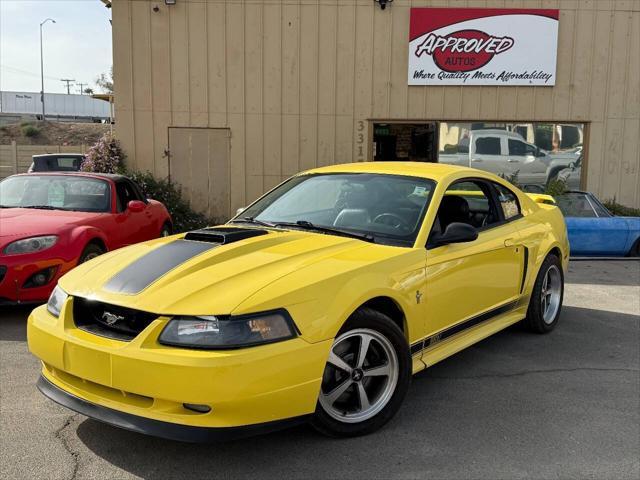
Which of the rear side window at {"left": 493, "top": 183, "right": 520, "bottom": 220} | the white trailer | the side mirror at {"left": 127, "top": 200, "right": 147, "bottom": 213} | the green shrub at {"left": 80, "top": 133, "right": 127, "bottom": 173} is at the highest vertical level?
the white trailer

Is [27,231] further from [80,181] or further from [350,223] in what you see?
[350,223]

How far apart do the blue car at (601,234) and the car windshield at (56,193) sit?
6.58m

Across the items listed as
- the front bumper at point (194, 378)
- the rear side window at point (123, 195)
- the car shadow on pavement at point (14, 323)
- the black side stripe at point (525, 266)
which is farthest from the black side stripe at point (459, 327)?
the rear side window at point (123, 195)

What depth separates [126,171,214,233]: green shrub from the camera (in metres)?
12.0

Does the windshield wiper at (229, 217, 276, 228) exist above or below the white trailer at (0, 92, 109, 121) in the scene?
below

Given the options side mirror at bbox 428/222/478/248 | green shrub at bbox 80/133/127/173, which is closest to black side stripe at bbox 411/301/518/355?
side mirror at bbox 428/222/478/248

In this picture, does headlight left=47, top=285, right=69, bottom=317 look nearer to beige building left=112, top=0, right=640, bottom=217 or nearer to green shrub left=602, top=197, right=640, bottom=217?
beige building left=112, top=0, right=640, bottom=217

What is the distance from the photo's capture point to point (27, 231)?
5609mm

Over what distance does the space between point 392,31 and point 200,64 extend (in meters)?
3.87

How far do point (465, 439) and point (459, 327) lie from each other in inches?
35.8

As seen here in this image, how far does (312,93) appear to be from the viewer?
40.1ft

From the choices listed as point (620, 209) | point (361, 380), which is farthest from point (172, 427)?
point (620, 209)

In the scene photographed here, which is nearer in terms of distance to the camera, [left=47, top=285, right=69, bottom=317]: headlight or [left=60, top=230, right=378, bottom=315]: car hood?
[left=60, top=230, right=378, bottom=315]: car hood

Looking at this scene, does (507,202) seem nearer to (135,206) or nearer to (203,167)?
(135,206)
